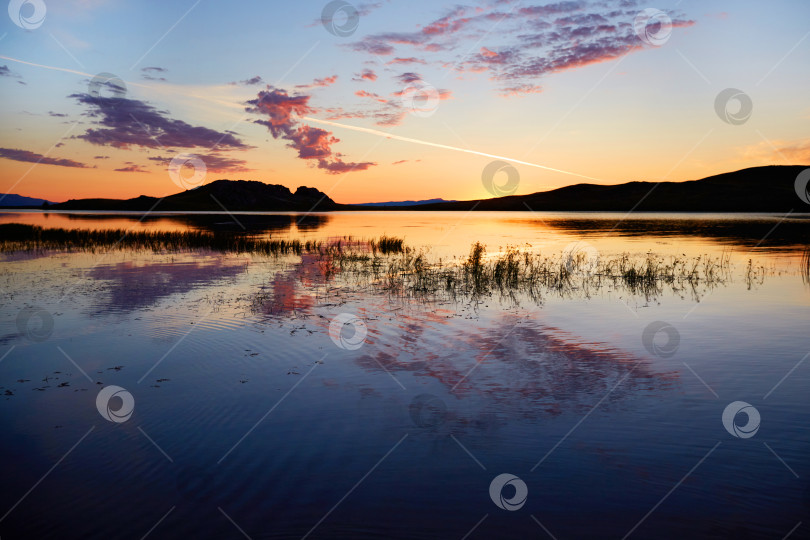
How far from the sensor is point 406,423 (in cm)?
848

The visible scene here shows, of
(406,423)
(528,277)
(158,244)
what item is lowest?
(406,423)

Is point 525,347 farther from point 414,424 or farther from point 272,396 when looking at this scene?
point 272,396

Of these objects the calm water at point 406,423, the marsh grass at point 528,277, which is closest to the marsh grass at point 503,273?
the marsh grass at point 528,277

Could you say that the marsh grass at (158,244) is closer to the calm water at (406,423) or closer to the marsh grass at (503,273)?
the marsh grass at (503,273)

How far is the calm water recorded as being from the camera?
591cm

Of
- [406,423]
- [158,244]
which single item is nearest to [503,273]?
[406,423]

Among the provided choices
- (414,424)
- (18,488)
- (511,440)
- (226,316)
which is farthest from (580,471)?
(226,316)

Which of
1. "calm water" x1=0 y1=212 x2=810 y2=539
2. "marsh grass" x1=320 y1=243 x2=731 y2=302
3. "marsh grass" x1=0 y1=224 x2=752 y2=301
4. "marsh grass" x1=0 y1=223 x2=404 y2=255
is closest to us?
"calm water" x1=0 y1=212 x2=810 y2=539

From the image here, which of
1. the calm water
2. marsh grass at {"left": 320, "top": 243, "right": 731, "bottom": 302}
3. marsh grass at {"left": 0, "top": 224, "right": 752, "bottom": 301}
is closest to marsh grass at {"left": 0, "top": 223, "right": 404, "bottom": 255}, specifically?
marsh grass at {"left": 0, "top": 224, "right": 752, "bottom": 301}

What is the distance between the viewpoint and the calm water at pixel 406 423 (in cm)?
591

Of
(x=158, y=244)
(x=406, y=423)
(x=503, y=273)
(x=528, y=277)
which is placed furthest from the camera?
(x=158, y=244)

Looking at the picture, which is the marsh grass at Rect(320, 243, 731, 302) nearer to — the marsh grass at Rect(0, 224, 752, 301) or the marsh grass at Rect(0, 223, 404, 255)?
the marsh grass at Rect(0, 224, 752, 301)

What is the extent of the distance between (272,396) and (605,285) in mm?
17561

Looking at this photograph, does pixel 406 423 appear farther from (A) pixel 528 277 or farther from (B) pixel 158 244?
(B) pixel 158 244
